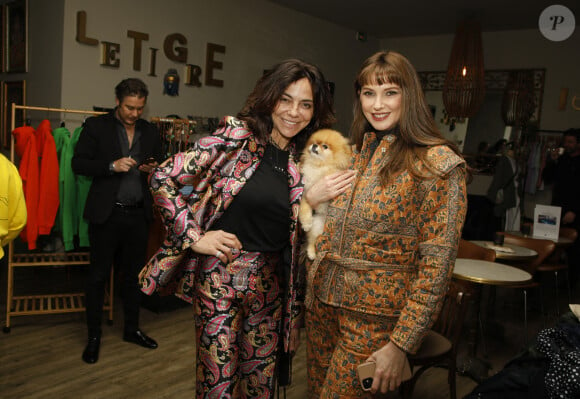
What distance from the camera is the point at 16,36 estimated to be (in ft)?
17.8

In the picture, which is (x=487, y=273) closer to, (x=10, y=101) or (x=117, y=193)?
(x=117, y=193)

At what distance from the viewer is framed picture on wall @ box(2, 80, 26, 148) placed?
538 centimetres

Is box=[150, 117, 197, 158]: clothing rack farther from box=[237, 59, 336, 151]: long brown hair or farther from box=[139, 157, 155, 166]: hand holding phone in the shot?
box=[237, 59, 336, 151]: long brown hair

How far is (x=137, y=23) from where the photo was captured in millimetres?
5020

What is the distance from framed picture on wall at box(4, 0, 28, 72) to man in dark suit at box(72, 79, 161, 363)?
2632 mm

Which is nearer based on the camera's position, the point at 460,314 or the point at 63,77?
the point at 460,314

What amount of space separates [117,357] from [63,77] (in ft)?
8.95

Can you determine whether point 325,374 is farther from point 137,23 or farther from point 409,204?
point 137,23

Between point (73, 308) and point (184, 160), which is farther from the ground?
point (184, 160)

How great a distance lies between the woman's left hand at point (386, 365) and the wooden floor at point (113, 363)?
1.76m

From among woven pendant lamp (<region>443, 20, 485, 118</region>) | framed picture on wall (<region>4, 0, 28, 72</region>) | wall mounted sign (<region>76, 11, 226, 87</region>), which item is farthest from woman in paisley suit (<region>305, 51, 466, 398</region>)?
framed picture on wall (<region>4, 0, 28, 72</region>)

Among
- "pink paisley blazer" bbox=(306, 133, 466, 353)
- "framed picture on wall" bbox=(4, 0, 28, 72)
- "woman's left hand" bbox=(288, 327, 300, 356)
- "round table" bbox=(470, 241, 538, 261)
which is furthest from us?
"framed picture on wall" bbox=(4, 0, 28, 72)

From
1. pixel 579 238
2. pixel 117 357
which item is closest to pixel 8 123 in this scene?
pixel 117 357

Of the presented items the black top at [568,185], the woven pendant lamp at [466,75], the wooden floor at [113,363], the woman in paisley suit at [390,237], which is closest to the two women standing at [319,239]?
the woman in paisley suit at [390,237]
